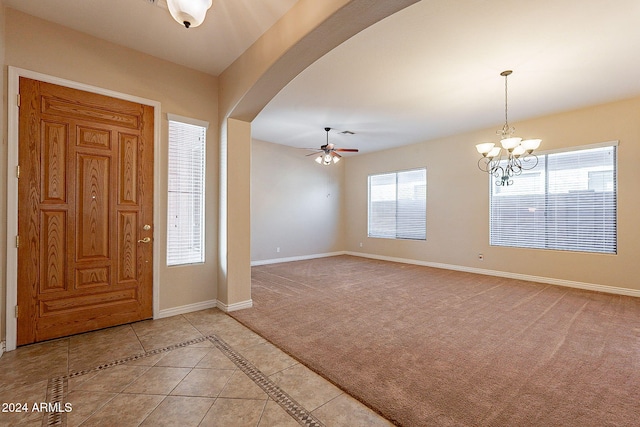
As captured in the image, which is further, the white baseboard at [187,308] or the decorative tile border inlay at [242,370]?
the white baseboard at [187,308]

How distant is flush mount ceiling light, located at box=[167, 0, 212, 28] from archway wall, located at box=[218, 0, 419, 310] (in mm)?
823

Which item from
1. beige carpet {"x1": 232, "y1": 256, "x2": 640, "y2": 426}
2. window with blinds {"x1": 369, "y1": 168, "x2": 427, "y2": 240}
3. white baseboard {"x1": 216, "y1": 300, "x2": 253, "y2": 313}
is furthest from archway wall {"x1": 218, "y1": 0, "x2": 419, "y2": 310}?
window with blinds {"x1": 369, "y1": 168, "x2": 427, "y2": 240}

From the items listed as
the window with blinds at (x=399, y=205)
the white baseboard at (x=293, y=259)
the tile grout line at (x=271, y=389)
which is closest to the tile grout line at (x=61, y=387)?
the tile grout line at (x=271, y=389)

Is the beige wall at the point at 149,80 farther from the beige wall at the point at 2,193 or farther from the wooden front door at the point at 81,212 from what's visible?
the wooden front door at the point at 81,212

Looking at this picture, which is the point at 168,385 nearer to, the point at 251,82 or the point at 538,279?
the point at 251,82

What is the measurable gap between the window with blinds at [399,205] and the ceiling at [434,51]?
242 cm

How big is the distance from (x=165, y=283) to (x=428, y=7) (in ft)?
12.9

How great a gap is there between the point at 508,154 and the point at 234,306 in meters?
5.16

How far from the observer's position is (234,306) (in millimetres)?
3592

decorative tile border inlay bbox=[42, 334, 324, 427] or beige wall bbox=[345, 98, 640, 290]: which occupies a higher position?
beige wall bbox=[345, 98, 640, 290]

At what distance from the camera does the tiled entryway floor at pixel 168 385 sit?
173 cm

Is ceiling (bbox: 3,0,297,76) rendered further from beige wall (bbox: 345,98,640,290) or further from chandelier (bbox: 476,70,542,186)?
beige wall (bbox: 345,98,640,290)

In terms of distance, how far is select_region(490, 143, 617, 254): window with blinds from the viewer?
459 centimetres

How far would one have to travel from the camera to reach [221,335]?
2900 mm
